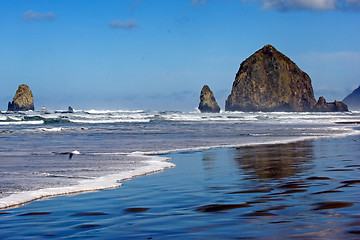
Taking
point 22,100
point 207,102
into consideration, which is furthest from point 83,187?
point 207,102

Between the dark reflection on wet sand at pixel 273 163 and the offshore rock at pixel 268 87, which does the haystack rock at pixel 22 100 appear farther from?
the dark reflection on wet sand at pixel 273 163

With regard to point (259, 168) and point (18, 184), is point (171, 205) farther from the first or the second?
point (259, 168)

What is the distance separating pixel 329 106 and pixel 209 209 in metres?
144

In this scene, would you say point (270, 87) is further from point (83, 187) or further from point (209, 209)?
point (209, 209)

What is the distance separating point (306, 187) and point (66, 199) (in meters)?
3.25

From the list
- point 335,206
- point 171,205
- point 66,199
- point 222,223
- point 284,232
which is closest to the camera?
point 284,232

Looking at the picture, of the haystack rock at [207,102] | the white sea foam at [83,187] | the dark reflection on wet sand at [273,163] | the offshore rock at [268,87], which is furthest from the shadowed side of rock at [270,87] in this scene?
the white sea foam at [83,187]

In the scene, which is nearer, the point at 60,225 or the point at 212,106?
the point at 60,225

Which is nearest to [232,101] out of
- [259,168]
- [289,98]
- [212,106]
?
[212,106]

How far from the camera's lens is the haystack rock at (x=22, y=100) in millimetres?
128500

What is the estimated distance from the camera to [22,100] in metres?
130

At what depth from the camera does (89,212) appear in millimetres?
5441

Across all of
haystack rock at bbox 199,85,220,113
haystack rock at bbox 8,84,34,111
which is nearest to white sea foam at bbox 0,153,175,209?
haystack rock at bbox 8,84,34,111

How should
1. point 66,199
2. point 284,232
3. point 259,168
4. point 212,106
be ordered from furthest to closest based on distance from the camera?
point 212,106, point 259,168, point 66,199, point 284,232
